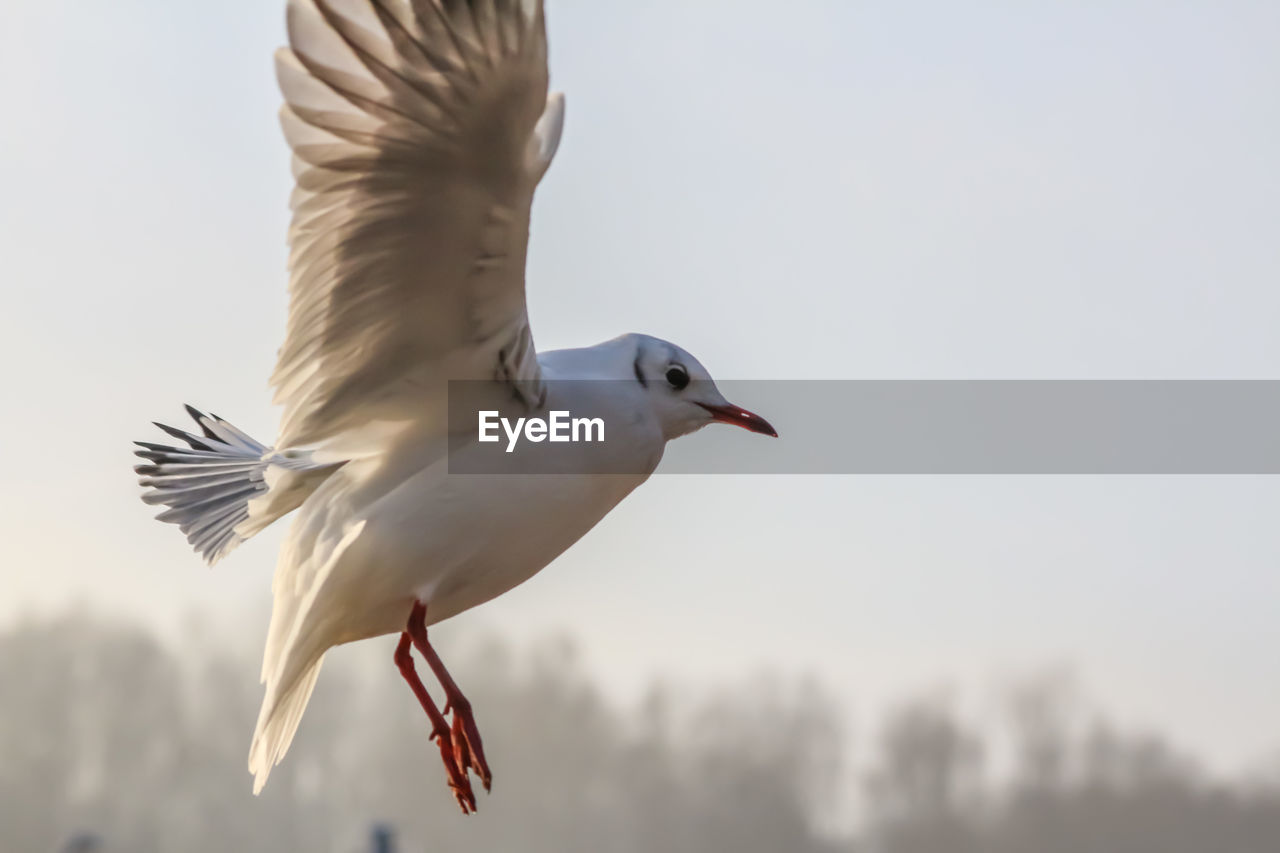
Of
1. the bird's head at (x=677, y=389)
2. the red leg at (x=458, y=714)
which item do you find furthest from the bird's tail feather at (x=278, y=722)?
the bird's head at (x=677, y=389)

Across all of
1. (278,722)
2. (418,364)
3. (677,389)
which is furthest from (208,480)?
(677,389)

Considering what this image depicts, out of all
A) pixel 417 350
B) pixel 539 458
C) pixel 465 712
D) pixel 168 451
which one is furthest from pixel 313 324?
pixel 168 451

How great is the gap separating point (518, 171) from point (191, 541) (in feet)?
5.09

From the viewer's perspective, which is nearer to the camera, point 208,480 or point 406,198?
point 406,198

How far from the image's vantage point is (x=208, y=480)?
444 cm

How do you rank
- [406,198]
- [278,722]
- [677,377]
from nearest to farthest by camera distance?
[406,198] < [677,377] < [278,722]

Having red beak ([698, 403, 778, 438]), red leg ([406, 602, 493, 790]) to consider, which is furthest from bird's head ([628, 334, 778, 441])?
red leg ([406, 602, 493, 790])

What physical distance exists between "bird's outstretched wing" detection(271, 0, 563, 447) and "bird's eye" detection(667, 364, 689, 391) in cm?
38

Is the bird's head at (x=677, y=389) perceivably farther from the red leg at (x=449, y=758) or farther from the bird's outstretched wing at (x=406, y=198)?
the red leg at (x=449, y=758)

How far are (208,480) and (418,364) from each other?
1027 millimetres

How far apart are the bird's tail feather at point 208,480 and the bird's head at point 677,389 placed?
0.98m

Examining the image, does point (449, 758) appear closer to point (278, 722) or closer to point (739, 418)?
point (278, 722)

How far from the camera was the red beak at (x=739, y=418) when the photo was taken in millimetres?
3957

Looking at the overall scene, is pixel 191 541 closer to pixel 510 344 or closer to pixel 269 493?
pixel 269 493
